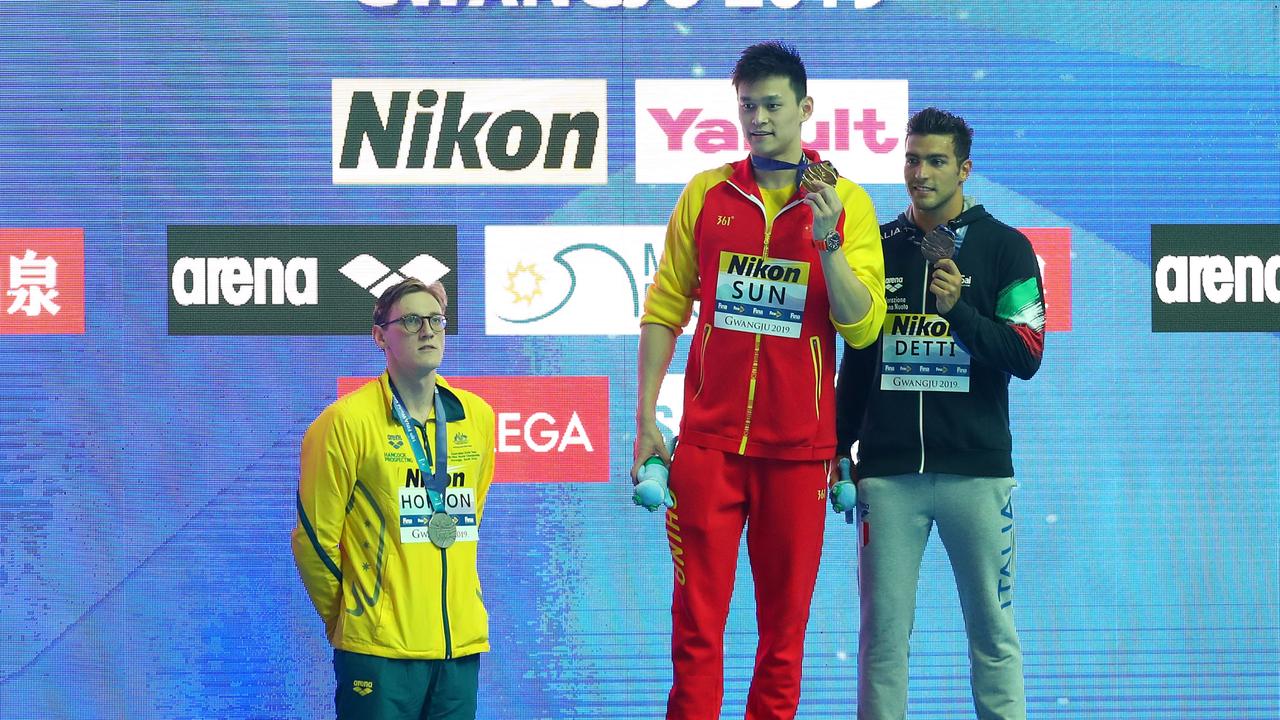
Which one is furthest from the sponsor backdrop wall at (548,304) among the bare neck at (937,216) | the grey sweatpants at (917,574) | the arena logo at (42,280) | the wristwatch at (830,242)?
the wristwatch at (830,242)

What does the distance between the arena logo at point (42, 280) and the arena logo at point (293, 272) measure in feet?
0.93

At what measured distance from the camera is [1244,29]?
13.7ft

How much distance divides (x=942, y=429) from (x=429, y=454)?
113 cm

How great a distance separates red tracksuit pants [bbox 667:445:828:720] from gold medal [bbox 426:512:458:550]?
1.57ft

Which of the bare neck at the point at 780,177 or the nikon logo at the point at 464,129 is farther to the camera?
the nikon logo at the point at 464,129

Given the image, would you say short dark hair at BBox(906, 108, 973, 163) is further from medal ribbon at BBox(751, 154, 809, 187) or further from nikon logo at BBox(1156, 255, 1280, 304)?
nikon logo at BBox(1156, 255, 1280, 304)

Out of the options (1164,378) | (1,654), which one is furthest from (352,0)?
(1164,378)

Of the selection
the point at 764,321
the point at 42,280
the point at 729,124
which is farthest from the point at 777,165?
the point at 42,280

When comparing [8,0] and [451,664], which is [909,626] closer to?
[451,664]

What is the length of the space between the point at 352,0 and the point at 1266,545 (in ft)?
10.7

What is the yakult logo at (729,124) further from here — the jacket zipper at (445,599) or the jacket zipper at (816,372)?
the jacket zipper at (445,599)

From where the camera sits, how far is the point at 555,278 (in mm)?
4078

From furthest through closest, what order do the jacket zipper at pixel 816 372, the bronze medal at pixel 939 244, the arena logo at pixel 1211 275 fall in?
the arena logo at pixel 1211 275 → the bronze medal at pixel 939 244 → the jacket zipper at pixel 816 372

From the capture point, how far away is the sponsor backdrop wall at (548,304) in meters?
4.04
